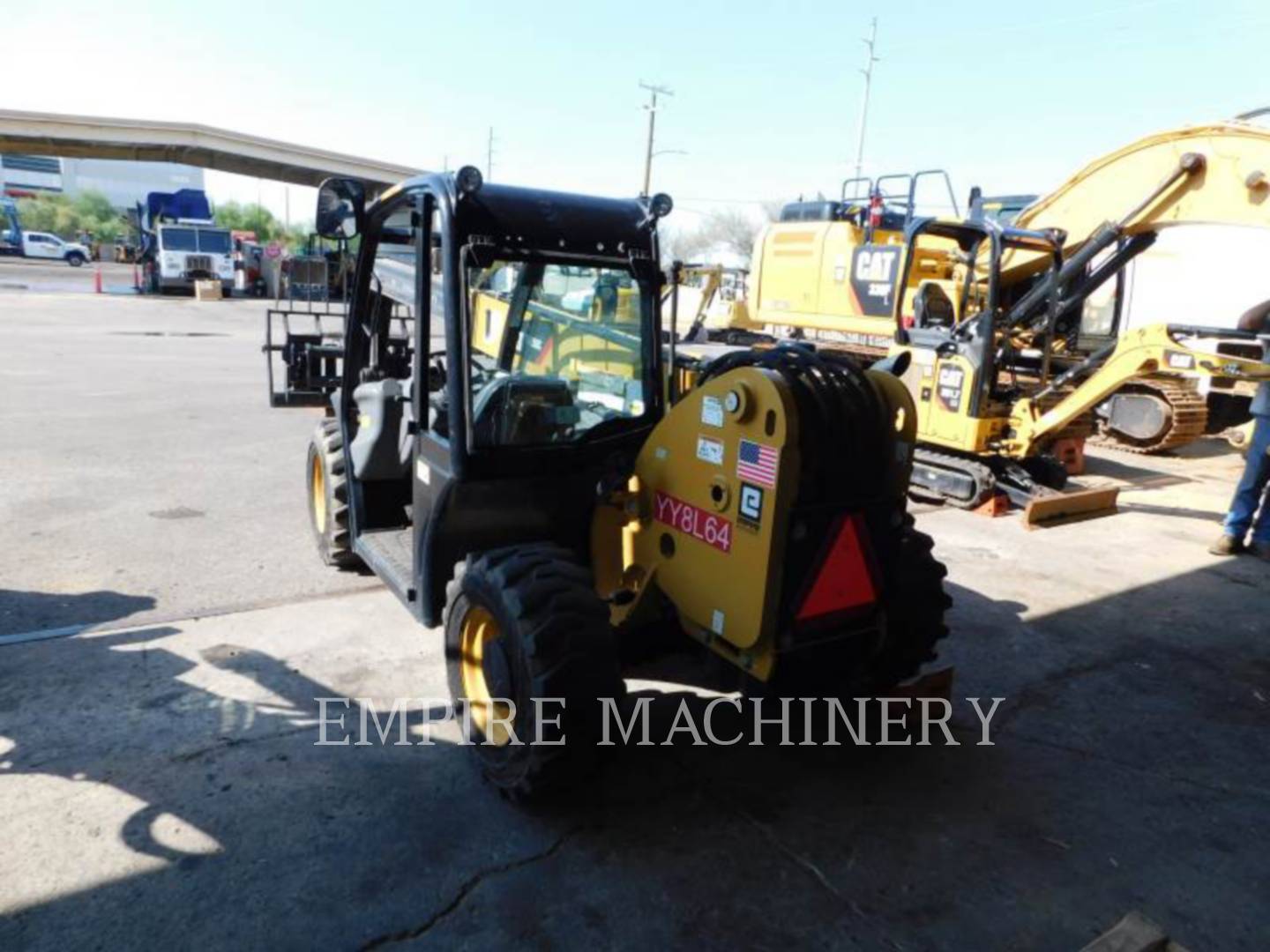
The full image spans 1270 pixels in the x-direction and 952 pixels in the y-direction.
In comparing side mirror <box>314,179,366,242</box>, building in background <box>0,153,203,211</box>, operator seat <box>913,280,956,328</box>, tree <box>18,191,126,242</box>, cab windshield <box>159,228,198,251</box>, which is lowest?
operator seat <box>913,280,956,328</box>

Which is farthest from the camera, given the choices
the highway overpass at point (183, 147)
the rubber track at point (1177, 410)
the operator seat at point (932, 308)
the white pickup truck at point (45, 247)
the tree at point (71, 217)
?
the tree at point (71, 217)

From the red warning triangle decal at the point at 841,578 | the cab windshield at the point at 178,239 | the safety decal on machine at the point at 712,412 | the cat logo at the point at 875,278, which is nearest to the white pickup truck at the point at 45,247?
the cab windshield at the point at 178,239

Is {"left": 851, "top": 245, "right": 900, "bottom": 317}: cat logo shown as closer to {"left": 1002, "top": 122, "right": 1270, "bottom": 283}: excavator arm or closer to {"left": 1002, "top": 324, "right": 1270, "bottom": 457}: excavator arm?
{"left": 1002, "top": 122, "right": 1270, "bottom": 283}: excavator arm

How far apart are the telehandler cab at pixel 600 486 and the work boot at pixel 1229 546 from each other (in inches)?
189

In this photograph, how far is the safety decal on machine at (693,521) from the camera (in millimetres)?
3031

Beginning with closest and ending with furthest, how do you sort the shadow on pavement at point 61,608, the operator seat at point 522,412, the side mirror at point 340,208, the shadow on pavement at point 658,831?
the shadow on pavement at point 658,831 < the operator seat at point 522,412 < the side mirror at point 340,208 < the shadow on pavement at point 61,608

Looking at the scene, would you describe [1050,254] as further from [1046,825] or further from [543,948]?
[543,948]

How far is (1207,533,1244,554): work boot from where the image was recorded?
6.90m

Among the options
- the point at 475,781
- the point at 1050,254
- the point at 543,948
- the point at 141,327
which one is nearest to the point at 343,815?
the point at 475,781

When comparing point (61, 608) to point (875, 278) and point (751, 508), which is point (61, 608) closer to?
point (751, 508)

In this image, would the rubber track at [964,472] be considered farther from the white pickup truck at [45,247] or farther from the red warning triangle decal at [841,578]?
the white pickup truck at [45,247]

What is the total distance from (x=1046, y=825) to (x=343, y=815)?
8.62 feet

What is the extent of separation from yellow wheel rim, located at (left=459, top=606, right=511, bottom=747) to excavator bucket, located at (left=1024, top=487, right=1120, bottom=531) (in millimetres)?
5743

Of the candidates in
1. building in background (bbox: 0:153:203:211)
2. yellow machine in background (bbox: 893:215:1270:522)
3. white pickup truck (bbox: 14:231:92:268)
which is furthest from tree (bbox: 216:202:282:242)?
yellow machine in background (bbox: 893:215:1270:522)
